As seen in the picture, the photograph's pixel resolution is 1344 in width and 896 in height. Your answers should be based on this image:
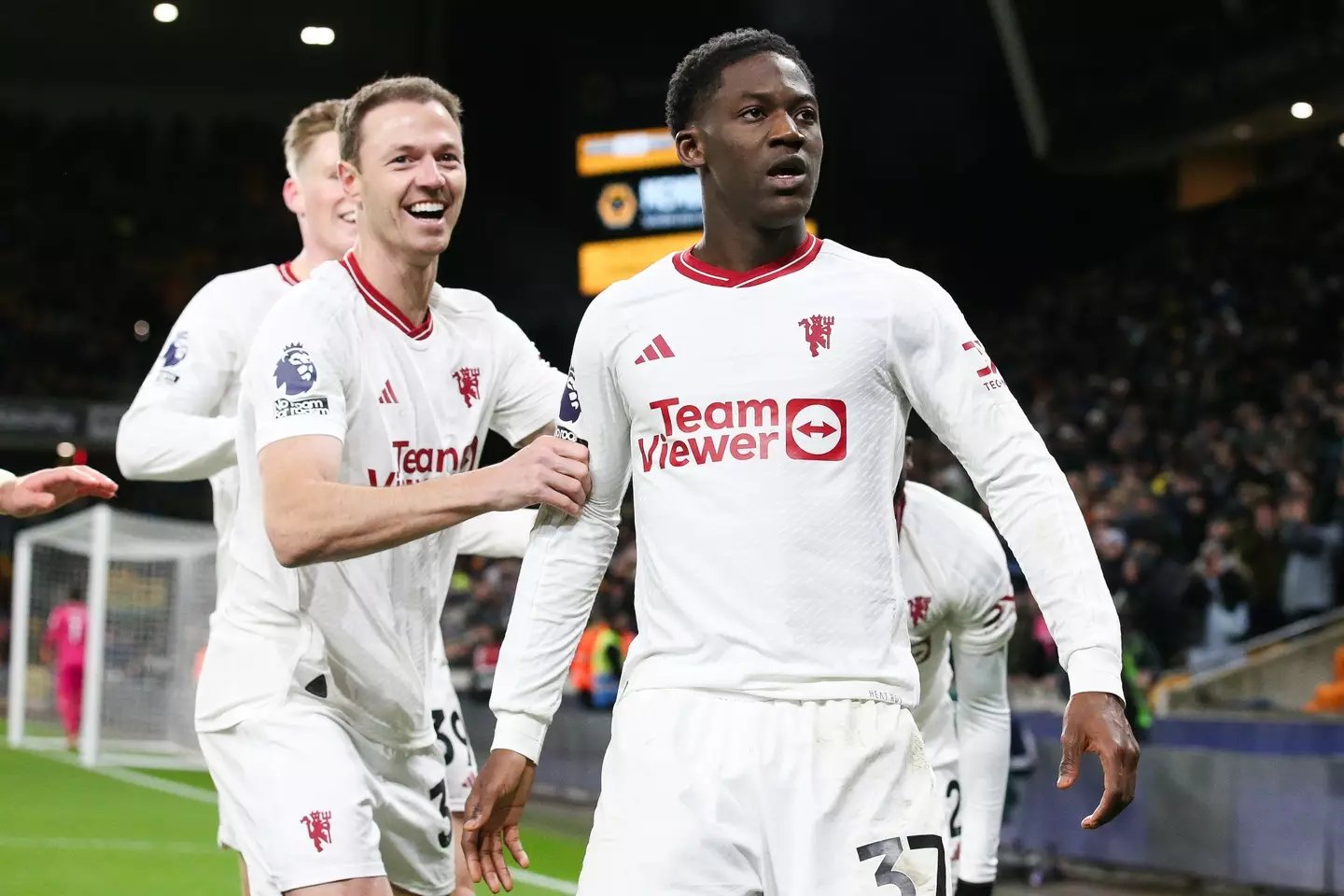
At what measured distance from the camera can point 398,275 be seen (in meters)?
4.21

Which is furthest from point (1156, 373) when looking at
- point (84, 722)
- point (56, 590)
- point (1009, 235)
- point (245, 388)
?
point (245, 388)

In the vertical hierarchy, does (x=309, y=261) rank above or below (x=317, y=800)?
above

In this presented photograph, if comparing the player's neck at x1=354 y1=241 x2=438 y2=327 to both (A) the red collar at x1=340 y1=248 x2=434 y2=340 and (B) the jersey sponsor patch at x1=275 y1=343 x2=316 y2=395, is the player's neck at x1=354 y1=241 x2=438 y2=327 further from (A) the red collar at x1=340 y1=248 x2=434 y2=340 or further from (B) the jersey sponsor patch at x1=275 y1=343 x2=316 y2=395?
(B) the jersey sponsor patch at x1=275 y1=343 x2=316 y2=395

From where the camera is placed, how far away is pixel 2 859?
11602mm

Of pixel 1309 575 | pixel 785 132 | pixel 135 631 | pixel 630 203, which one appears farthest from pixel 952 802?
pixel 135 631

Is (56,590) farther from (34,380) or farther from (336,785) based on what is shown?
(336,785)

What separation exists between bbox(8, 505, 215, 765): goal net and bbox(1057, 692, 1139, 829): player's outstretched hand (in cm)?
1511

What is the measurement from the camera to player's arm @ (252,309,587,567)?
11.4 feet

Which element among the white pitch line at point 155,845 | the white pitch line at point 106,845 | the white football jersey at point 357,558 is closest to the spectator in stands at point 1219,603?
the white pitch line at point 155,845

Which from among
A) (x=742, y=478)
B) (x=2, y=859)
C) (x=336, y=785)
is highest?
(x=742, y=478)

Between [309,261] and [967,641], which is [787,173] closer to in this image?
[309,261]

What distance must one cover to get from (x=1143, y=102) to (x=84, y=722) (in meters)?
15.3

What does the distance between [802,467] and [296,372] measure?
1.19 m

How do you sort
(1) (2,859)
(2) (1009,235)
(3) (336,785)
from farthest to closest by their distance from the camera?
(2) (1009,235) → (1) (2,859) → (3) (336,785)
